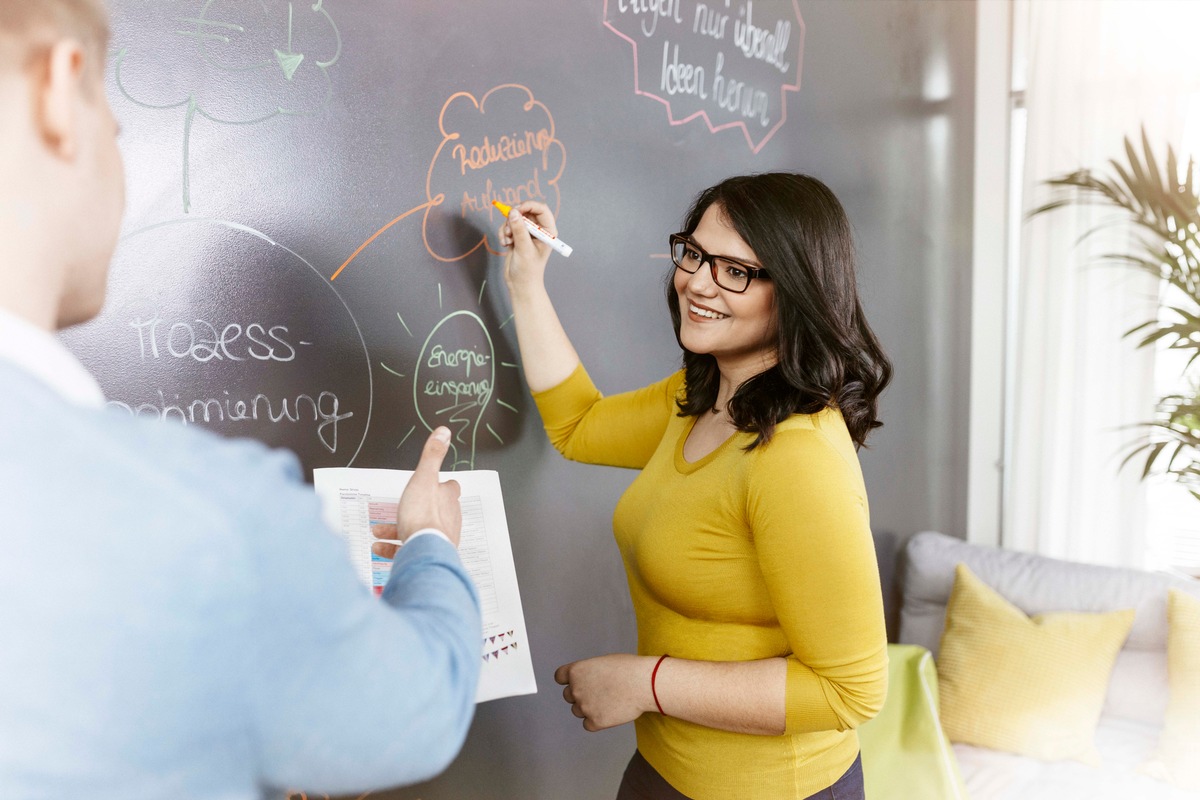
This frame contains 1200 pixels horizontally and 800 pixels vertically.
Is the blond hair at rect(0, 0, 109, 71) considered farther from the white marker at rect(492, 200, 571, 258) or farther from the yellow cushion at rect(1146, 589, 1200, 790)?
the yellow cushion at rect(1146, 589, 1200, 790)

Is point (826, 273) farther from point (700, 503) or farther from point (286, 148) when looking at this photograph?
point (286, 148)

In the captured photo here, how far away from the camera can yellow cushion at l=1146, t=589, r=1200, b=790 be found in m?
2.29

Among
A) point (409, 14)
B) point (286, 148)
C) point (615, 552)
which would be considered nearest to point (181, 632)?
point (286, 148)

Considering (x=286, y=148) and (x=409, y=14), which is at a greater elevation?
(x=409, y=14)

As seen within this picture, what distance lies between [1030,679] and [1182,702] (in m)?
0.36

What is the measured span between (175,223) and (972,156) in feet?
9.17

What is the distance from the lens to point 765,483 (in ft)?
3.72

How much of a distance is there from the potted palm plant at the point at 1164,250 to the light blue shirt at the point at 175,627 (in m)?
2.61

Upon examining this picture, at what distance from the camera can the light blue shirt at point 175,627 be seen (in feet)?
1.64

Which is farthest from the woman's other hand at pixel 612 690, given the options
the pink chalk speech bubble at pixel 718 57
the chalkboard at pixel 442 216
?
the pink chalk speech bubble at pixel 718 57

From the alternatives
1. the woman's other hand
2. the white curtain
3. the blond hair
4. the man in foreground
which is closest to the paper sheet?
the woman's other hand

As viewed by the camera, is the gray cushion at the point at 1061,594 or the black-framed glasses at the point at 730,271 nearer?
the black-framed glasses at the point at 730,271

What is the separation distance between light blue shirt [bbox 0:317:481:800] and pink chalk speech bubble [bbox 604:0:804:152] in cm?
139

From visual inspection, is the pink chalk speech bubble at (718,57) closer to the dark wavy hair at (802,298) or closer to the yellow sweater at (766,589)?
the dark wavy hair at (802,298)
